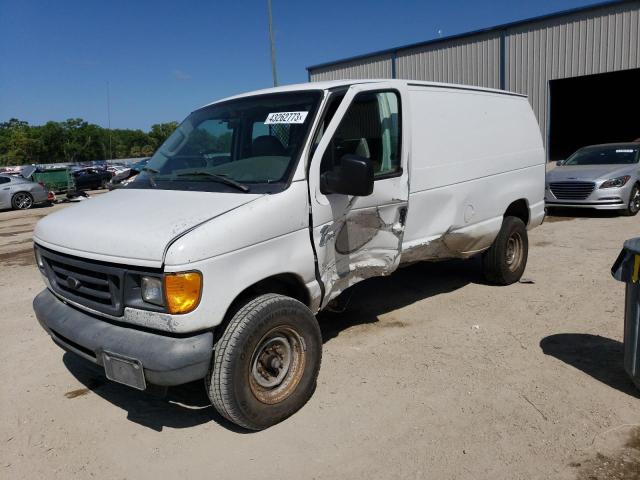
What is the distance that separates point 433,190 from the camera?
187 inches

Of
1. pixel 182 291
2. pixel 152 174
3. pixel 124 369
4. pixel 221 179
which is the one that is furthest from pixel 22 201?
pixel 182 291

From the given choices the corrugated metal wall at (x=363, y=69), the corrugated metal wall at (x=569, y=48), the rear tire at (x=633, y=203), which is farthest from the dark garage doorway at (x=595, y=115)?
the rear tire at (x=633, y=203)

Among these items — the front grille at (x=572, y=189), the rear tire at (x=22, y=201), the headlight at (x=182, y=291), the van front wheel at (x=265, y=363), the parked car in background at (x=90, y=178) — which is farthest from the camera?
the parked car in background at (x=90, y=178)

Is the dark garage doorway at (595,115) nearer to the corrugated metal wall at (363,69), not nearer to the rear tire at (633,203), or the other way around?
the corrugated metal wall at (363,69)

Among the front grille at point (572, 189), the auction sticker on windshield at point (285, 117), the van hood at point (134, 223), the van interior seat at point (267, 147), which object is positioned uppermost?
the auction sticker on windshield at point (285, 117)

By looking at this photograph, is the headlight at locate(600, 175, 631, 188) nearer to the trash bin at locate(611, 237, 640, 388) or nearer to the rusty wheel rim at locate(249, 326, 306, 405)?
the trash bin at locate(611, 237, 640, 388)

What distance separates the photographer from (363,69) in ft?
74.0

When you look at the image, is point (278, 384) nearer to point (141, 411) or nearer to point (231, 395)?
point (231, 395)

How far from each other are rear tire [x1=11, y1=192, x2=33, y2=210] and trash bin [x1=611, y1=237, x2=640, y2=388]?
2152 centimetres

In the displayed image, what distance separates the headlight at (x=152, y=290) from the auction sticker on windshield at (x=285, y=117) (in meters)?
1.59

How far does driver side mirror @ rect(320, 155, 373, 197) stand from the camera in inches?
138

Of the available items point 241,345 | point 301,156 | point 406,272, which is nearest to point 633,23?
point 406,272

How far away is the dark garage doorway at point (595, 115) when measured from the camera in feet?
94.3

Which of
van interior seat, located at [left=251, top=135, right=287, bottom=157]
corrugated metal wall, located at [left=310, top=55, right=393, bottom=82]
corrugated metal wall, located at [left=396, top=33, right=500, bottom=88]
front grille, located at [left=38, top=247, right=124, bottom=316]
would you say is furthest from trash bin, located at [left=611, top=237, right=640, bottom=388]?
corrugated metal wall, located at [left=310, top=55, right=393, bottom=82]
